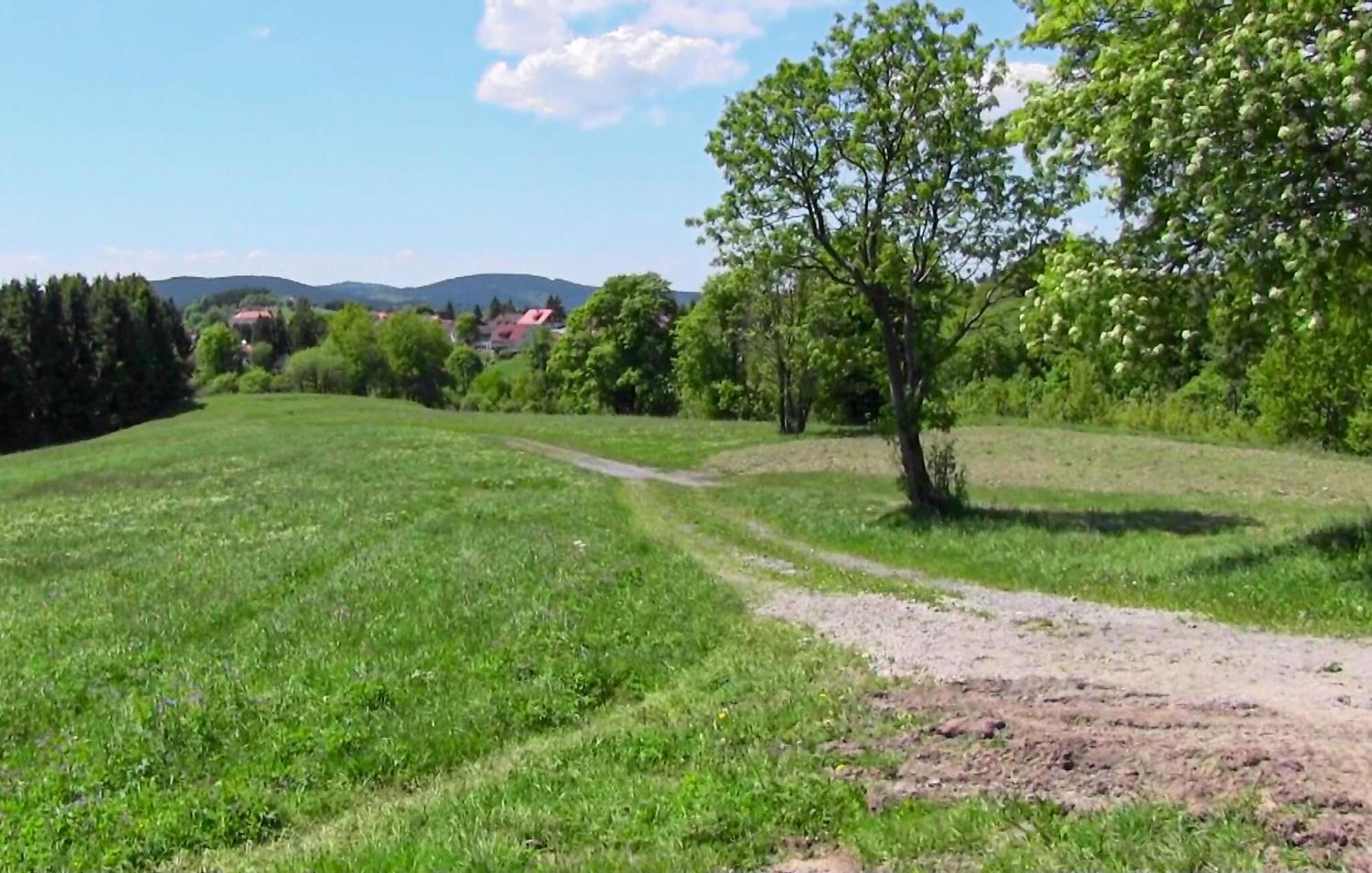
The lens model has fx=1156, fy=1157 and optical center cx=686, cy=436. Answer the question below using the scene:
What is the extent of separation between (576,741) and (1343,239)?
390 inches

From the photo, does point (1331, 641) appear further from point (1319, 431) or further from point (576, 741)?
point (1319, 431)

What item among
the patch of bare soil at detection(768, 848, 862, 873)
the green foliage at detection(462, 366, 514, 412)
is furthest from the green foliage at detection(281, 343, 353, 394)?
the patch of bare soil at detection(768, 848, 862, 873)

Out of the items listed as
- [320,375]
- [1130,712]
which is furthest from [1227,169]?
[320,375]

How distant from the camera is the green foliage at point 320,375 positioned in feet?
451

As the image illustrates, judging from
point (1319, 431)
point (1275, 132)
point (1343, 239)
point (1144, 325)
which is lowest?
point (1319, 431)

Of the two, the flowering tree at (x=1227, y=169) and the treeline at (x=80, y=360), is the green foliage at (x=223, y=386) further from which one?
the flowering tree at (x=1227, y=169)

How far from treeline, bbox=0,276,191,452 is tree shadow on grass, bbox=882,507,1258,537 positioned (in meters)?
90.1

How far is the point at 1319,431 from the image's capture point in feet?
222

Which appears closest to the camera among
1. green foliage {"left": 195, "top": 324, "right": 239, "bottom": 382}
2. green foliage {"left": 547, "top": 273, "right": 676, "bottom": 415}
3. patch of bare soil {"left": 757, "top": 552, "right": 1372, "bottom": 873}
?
patch of bare soil {"left": 757, "top": 552, "right": 1372, "bottom": 873}

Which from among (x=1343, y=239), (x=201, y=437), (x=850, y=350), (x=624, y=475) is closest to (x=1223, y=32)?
(x=1343, y=239)

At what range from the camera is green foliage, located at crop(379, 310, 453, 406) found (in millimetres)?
144125

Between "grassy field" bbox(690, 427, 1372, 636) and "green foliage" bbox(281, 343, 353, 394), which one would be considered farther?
"green foliage" bbox(281, 343, 353, 394)

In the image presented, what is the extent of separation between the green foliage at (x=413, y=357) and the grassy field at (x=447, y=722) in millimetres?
122286

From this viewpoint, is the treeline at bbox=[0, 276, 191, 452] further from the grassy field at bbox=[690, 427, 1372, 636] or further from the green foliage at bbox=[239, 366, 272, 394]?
the grassy field at bbox=[690, 427, 1372, 636]
